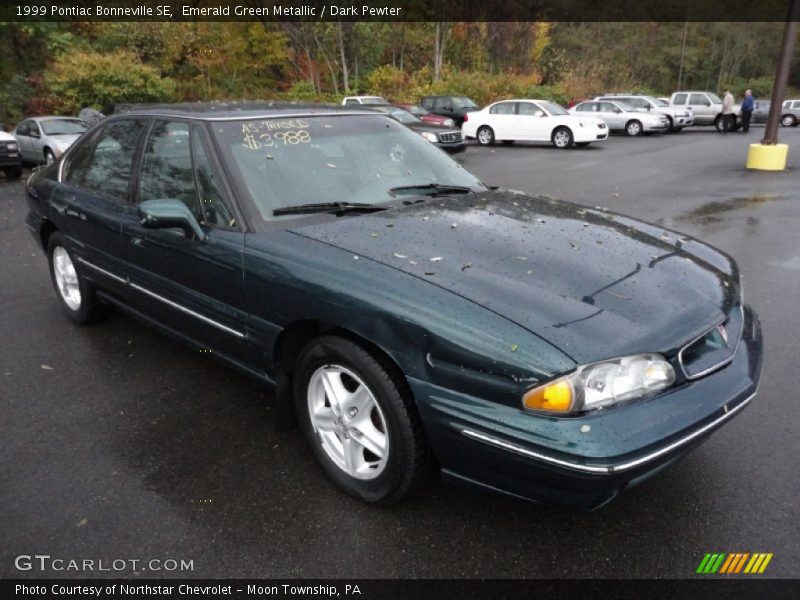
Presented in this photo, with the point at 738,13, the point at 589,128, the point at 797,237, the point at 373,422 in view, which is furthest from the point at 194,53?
the point at 738,13

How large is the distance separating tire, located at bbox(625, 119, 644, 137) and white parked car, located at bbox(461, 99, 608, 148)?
4926 mm

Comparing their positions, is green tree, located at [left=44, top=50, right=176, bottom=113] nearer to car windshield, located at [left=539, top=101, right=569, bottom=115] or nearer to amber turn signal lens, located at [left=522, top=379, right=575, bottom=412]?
car windshield, located at [left=539, top=101, right=569, bottom=115]

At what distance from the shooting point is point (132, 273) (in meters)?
3.69

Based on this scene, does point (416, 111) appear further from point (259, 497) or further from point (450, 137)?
point (259, 497)

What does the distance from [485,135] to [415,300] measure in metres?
19.7

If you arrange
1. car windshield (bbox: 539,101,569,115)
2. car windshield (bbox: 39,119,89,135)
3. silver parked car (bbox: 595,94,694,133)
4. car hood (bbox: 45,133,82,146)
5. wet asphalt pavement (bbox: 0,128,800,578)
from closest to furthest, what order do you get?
wet asphalt pavement (bbox: 0,128,800,578) → car hood (bbox: 45,133,82,146) → car windshield (bbox: 39,119,89,135) → car windshield (bbox: 539,101,569,115) → silver parked car (bbox: 595,94,694,133)

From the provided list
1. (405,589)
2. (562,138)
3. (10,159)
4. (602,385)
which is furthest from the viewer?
(562,138)

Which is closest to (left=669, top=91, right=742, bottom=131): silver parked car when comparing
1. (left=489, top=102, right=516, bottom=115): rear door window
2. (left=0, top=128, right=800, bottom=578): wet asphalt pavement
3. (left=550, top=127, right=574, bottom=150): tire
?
(left=550, top=127, right=574, bottom=150): tire

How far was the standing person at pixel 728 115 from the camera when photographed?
→ 25375 millimetres

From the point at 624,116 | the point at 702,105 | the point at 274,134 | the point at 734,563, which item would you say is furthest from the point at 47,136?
the point at 702,105

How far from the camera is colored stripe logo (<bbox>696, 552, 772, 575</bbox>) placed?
88.4 inches

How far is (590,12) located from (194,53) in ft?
130

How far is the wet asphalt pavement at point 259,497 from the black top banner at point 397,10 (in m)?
15.2

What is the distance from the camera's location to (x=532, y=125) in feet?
64.9
